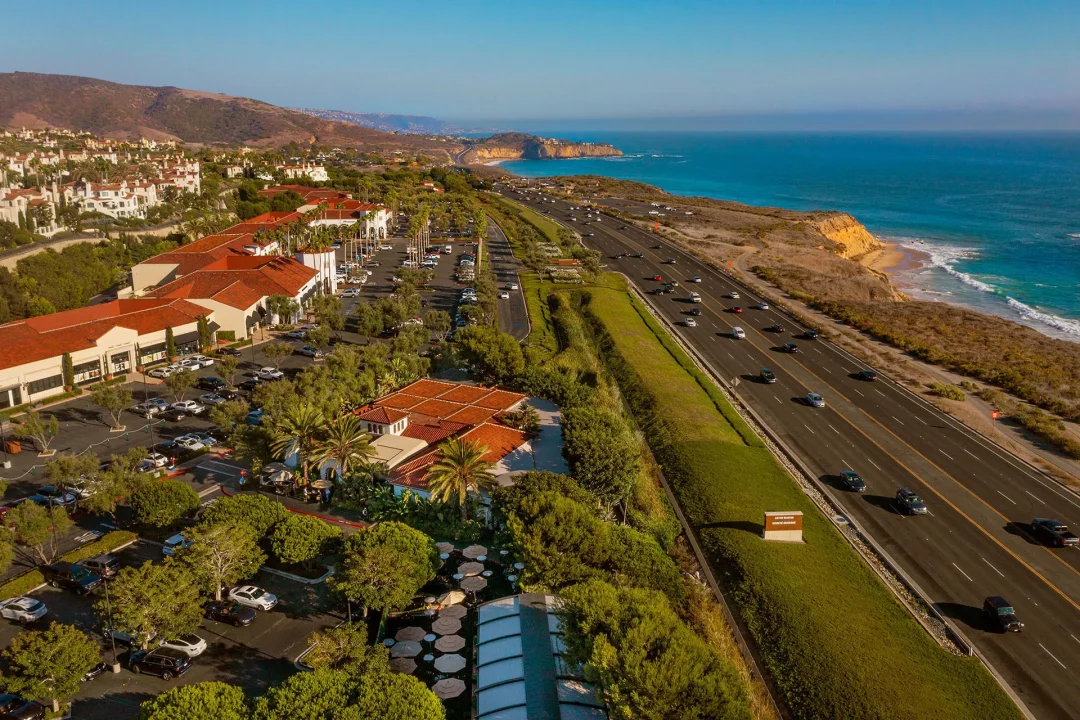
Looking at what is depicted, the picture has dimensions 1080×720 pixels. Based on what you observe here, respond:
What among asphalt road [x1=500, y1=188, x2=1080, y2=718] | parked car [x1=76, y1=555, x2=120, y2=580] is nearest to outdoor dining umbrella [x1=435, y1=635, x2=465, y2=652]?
parked car [x1=76, y1=555, x2=120, y2=580]

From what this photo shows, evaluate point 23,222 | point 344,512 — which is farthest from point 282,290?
point 23,222

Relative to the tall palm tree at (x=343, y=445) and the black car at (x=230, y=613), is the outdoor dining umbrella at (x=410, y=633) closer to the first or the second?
the black car at (x=230, y=613)

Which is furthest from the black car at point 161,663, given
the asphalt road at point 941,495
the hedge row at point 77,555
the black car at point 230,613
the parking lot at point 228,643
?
the asphalt road at point 941,495

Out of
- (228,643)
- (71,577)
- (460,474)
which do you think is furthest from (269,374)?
(228,643)

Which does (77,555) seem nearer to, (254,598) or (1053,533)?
(254,598)

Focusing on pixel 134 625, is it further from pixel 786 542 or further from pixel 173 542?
pixel 786 542

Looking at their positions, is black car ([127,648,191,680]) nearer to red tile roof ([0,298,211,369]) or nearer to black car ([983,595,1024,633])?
black car ([983,595,1024,633])

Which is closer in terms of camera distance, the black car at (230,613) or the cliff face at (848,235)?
the black car at (230,613)
